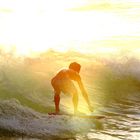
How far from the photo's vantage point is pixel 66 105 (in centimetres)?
1688

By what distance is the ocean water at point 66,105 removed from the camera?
1149 cm

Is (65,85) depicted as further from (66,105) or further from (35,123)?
(66,105)

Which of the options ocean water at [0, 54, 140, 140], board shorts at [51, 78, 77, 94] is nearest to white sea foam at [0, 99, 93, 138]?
ocean water at [0, 54, 140, 140]

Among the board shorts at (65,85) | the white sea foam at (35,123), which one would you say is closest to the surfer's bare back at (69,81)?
the board shorts at (65,85)

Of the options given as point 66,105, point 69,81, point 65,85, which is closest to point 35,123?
point 65,85

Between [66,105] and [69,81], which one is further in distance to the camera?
[66,105]

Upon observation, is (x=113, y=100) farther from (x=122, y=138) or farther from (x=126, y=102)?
(x=122, y=138)

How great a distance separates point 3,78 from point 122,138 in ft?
35.3

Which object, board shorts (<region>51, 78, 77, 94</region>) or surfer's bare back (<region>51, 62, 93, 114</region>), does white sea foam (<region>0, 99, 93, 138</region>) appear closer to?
surfer's bare back (<region>51, 62, 93, 114</region>)

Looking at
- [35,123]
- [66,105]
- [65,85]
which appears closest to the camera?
[35,123]

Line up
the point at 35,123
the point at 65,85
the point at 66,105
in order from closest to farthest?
the point at 35,123 → the point at 65,85 → the point at 66,105


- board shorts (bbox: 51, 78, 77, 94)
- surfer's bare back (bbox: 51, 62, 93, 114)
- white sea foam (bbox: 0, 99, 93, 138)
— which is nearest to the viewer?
white sea foam (bbox: 0, 99, 93, 138)

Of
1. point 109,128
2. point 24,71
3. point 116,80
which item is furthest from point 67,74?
point 116,80

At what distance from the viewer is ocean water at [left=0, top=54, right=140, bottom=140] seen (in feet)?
37.7
